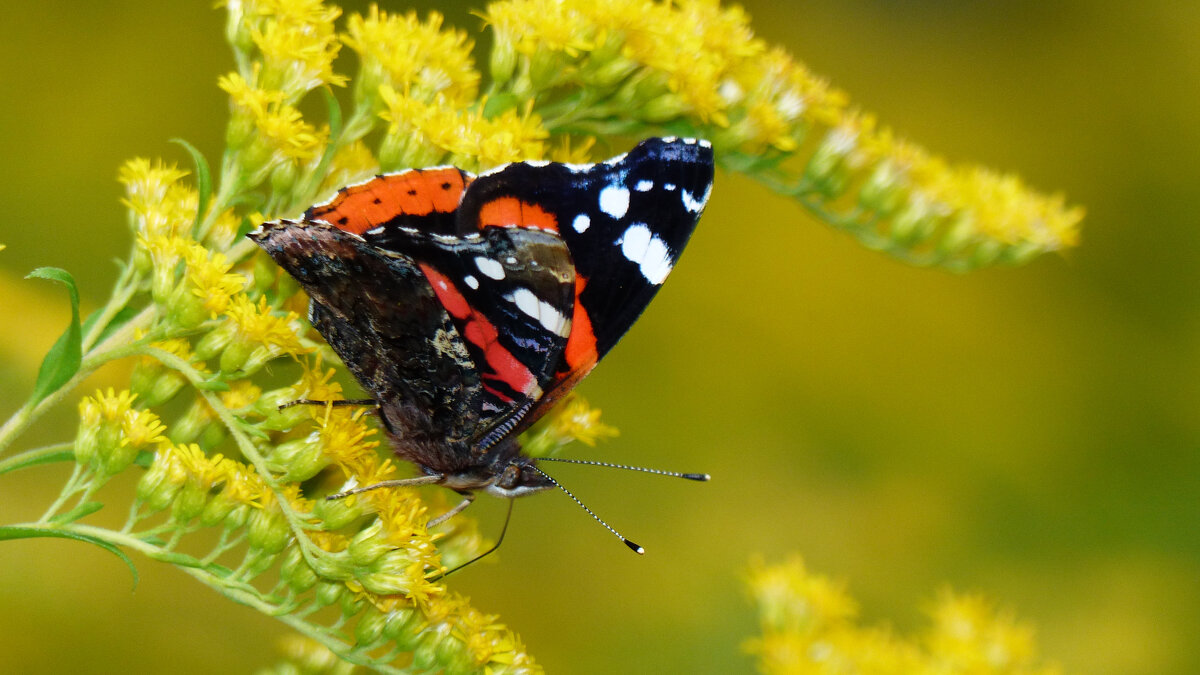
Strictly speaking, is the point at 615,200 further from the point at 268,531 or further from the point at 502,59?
the point at 268,531

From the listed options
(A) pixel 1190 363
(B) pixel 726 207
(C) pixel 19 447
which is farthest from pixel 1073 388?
(C) pixel 19 447

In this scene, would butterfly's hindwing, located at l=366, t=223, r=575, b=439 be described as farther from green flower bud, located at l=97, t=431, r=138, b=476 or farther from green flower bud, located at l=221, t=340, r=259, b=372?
green flower bud, located at l=97, t=431, r=138, b=476

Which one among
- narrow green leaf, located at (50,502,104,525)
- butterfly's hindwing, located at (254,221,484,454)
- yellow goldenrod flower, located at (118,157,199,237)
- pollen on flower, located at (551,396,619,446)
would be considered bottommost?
narrow green leaf, located at (50,502,104,525)

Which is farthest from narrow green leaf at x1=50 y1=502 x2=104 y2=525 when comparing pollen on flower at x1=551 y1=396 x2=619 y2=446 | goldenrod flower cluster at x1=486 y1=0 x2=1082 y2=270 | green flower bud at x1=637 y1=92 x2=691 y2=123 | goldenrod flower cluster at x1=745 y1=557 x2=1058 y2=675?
goldenrod flower cluster at x1=745 y1=557 x2=1058 y2=675

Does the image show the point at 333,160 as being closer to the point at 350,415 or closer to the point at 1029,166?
the point at 350,415

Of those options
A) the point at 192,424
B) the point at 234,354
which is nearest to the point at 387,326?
the point at 234,354

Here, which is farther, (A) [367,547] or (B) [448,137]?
(B) [448,137]
